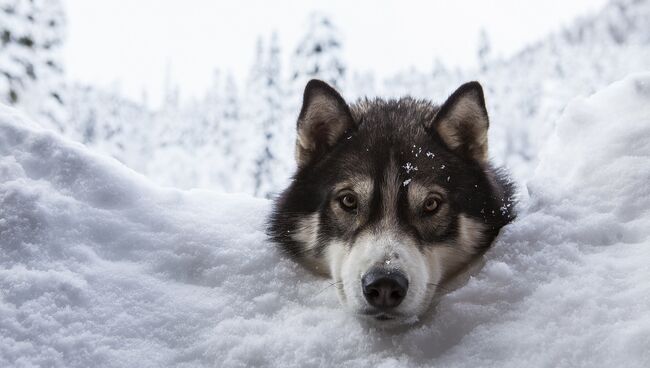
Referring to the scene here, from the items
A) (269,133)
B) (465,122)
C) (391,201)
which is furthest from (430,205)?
(269,133)

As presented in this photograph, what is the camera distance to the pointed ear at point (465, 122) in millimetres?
3963

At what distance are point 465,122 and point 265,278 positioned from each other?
1855mm

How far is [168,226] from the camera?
135 inches

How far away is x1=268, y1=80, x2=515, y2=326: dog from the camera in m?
3.04

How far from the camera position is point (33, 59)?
19.8 metres

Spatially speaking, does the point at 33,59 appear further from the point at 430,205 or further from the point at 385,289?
the point at 385,289

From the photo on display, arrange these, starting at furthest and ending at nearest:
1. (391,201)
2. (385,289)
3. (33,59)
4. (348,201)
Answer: (33,59)
(348,201)
(391,201)
(385,289)

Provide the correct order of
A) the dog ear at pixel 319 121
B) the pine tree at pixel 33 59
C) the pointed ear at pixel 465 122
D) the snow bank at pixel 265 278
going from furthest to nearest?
the pine tree at pixel 33 59, the dog ear at pixel 319 121, the pointed ear at pixel 465 122, the snow bank at pixel 265 278

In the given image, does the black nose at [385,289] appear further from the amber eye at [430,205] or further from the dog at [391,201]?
the amber eye at [430,205]

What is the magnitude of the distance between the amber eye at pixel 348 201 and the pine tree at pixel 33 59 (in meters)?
16.8

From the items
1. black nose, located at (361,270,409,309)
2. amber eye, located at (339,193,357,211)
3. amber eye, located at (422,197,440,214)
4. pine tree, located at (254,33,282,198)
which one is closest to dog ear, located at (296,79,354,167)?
amber eye, located at (339,193,357,211)

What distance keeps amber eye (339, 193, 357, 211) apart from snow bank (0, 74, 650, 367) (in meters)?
0.56

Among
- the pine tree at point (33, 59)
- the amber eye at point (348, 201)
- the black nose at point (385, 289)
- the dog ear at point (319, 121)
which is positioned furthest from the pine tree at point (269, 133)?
the black nose at point (385, 289)

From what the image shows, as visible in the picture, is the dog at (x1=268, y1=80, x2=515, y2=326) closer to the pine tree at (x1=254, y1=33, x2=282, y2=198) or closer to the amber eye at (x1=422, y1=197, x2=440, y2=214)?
the amber eye at (x1=422, y1=197, x2=440, y2=214)
